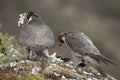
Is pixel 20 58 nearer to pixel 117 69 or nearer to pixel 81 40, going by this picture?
pixel 81 40

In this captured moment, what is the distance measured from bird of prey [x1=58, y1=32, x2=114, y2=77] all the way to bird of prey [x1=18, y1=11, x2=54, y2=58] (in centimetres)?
65

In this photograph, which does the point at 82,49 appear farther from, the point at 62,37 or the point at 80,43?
the point at 62,37

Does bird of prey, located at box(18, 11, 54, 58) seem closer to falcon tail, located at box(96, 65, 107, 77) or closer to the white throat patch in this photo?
the white throat patch

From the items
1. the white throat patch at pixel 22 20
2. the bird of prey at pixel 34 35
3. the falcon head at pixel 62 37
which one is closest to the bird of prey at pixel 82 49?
the falcon head at pixel 62 37

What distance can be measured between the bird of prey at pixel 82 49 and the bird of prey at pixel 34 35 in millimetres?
654

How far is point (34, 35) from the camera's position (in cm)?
1535

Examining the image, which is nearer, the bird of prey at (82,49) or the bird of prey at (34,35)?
the bird of prey at (34,35)

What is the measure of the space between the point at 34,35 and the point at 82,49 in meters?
1.09

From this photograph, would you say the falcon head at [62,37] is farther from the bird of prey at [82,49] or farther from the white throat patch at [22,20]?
the white throat patch at [22,20]

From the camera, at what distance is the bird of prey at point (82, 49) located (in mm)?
15450

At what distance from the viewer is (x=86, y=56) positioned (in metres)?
15.8

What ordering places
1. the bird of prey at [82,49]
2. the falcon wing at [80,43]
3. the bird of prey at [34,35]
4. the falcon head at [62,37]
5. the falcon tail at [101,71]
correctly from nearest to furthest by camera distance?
the falcon tail at [101,71] → the bird of prey at [34,35] → the bird of prey at [82,49] → the falcon wing at [80,43] → the falcon head at [62,37]

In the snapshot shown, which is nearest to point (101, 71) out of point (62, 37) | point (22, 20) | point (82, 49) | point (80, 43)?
point (82, 49)

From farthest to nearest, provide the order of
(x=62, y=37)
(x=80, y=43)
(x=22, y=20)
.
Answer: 1. (x=62, y=37)
2. (x=80, y=43)
3. (x=22, y=20)
